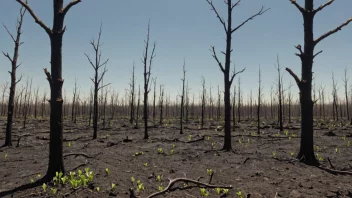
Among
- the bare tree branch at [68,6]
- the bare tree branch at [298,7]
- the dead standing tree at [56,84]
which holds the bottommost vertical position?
the dead standing tree at [56,84]

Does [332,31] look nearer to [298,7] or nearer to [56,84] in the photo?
[298,7]

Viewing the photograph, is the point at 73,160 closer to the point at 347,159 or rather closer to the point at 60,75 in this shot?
the point at 60,75

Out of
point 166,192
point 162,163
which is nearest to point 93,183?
point 166,192

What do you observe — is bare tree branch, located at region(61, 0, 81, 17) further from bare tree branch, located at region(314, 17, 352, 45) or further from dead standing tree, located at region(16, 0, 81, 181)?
bare tree branch, located at region(314, 17, 352, 45)

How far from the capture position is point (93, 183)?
5.34 meters

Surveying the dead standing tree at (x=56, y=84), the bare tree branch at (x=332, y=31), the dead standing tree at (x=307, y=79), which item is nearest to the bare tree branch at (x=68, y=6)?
the dead standing tree at (x=56, y=84)

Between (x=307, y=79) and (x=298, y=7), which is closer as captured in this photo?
(x=307, y=79)

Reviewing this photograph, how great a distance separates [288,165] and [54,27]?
7.24 metres

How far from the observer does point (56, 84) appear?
571 centimetres

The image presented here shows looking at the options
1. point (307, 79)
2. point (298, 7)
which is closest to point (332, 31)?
point (298, 7)

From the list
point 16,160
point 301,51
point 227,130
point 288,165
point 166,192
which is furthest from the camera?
point 227,130

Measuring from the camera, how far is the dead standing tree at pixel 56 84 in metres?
5.64

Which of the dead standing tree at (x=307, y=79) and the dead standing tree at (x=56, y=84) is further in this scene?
the dead standing tree at (x=307, y=79)

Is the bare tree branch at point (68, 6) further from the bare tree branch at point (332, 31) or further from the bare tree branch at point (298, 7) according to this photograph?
the bare tree branch at point (332, 31)
